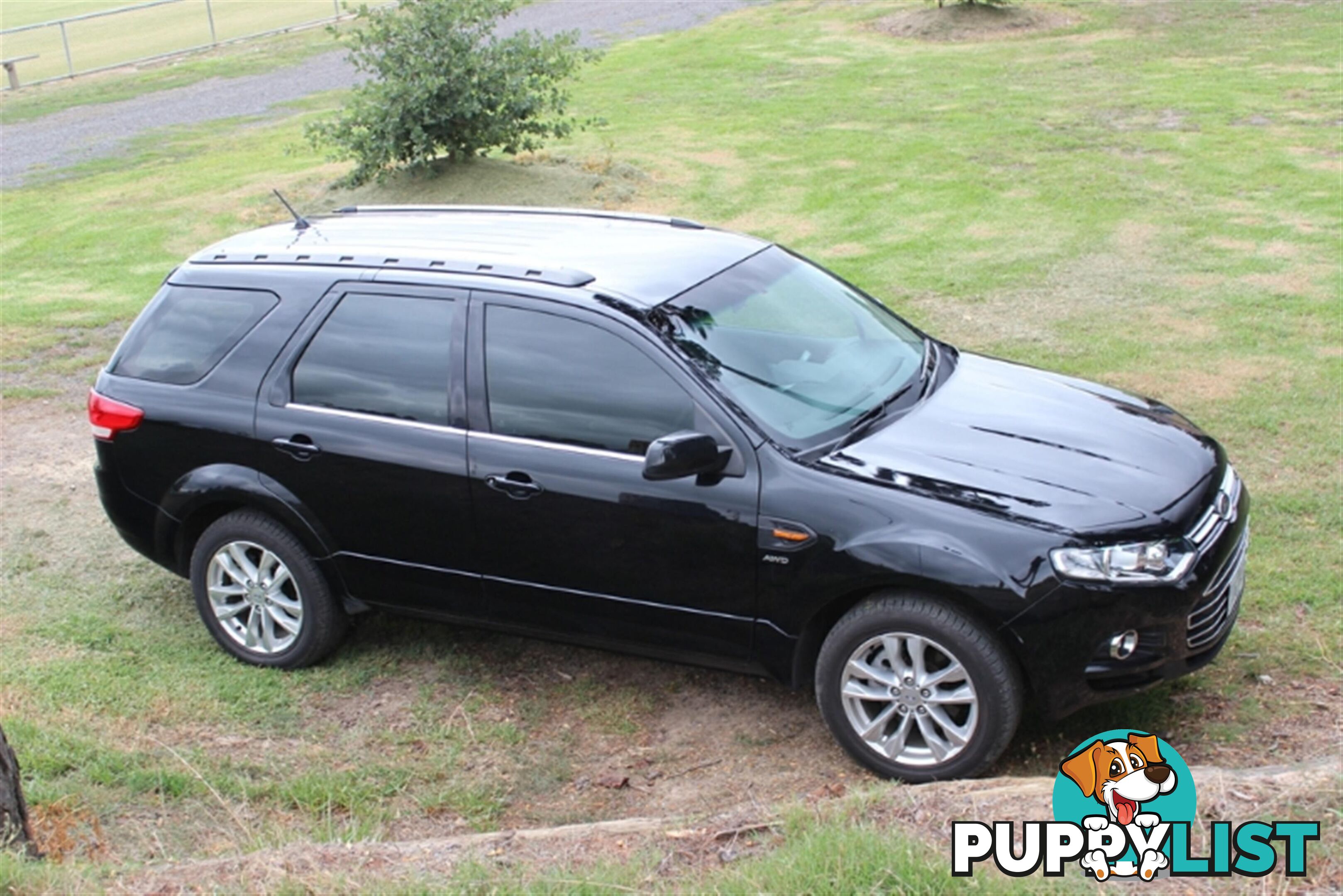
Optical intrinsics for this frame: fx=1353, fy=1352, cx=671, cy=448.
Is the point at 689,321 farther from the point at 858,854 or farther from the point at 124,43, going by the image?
the point at 124,43

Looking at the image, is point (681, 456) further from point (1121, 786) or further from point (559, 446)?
point (1121, 786)

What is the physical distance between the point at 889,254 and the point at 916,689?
8023mm

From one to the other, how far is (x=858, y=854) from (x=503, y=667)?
277 centimetres

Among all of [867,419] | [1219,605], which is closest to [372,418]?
[867,419]

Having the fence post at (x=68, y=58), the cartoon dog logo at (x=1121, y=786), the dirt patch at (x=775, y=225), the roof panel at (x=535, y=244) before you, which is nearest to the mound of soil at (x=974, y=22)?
the dirt patch at (x=775, y=225)

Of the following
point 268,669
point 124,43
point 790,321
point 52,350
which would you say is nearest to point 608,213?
point 790,321

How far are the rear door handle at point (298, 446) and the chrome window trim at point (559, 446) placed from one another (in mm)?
779

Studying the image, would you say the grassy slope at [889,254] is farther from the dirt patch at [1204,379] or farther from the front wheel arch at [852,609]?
the front wheel arch at [852,609]

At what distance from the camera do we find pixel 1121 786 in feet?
12.8

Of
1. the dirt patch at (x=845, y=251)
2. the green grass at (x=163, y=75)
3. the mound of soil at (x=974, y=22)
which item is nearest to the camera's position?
the dirt patch at (x=845, y=251)

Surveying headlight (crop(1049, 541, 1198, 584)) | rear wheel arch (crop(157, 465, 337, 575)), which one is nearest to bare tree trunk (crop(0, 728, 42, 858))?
rear wheel arch (crop(157, 465, 337, 575))

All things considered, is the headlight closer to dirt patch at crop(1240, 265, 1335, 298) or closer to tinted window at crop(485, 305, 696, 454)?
tinted window at crop(485, 305, 696, 454)

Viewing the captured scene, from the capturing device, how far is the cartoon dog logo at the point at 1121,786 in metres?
3.54

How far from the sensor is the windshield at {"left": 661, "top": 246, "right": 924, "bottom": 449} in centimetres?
514
